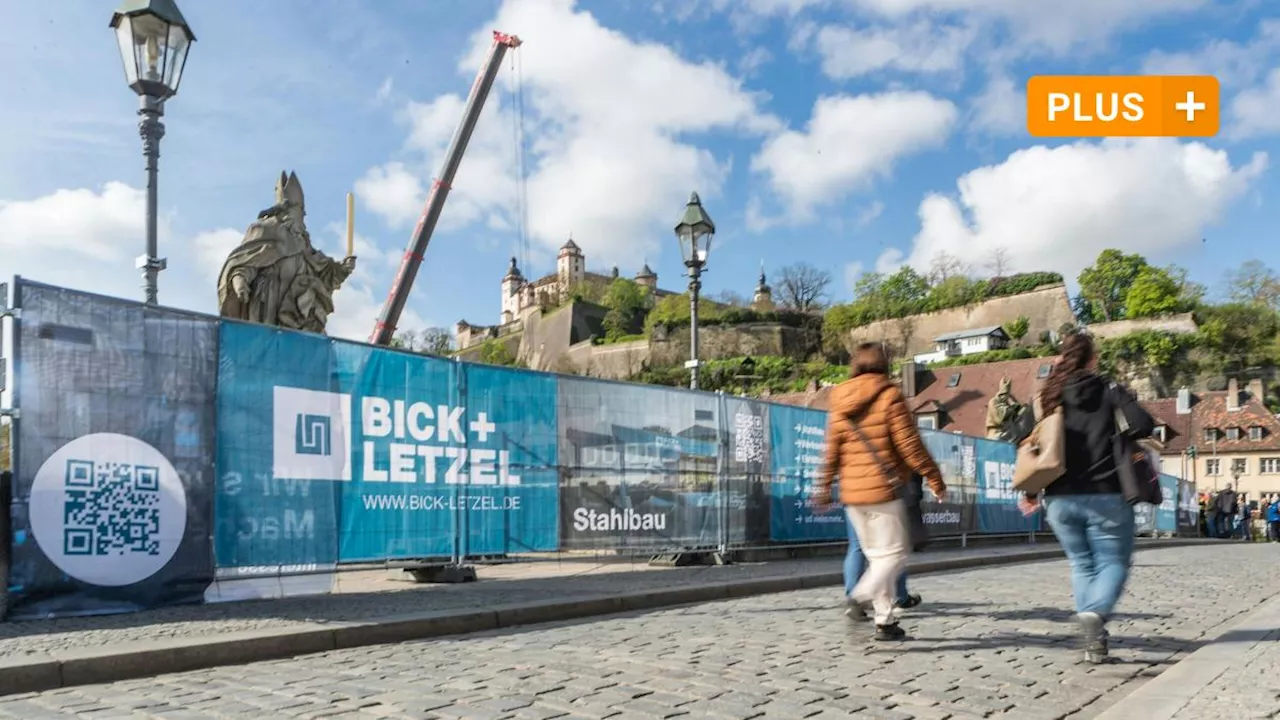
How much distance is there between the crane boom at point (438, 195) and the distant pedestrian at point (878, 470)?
31848mm

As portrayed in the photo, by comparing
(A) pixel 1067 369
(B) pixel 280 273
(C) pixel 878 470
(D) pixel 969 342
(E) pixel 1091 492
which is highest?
(D) pixel 969 342

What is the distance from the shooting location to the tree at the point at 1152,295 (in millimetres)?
98500

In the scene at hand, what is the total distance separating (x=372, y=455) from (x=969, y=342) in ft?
315

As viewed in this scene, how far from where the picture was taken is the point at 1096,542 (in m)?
6.41

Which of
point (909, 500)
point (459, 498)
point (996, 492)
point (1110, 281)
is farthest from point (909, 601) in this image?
point (1110, 281)

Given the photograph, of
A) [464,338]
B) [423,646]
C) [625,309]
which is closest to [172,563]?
[423,646]

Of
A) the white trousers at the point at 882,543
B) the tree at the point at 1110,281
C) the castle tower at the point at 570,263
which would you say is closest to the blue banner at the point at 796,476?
the white trousers at the point at 882,543

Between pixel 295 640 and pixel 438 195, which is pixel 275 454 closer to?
pixel 295 640

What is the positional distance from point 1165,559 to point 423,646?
1530 cm

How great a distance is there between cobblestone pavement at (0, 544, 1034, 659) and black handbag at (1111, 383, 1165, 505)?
4.93 meters

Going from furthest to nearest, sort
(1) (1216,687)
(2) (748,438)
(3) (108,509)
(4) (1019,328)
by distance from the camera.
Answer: (4) (1019,328), (2) (748,438), (3) (108,509), (1) (1216,687)

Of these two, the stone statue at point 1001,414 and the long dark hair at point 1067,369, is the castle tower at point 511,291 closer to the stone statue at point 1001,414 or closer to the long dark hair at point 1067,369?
the stone statue at point 1001,414

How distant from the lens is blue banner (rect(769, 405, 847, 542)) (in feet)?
53.3

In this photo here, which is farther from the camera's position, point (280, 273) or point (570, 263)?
point (570, 263)
